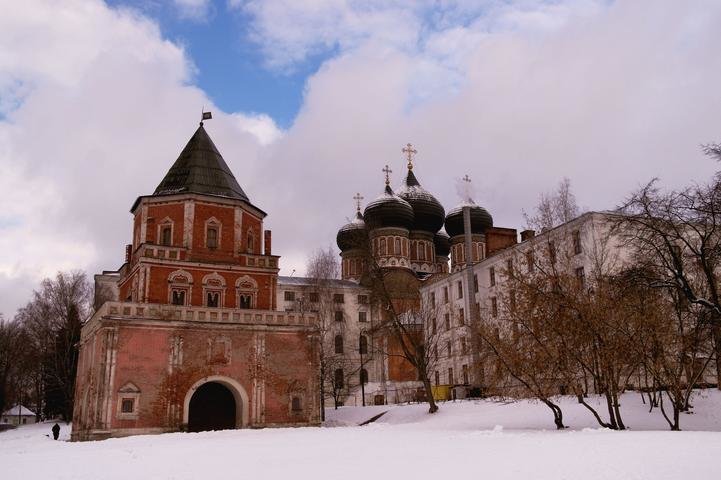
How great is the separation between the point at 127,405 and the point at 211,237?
364 inches

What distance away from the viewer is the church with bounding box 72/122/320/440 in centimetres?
2933

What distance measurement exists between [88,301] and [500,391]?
39175 millimetres

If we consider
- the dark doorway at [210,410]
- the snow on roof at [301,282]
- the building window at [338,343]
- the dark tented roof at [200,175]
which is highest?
the dark tented roof at [200,175]

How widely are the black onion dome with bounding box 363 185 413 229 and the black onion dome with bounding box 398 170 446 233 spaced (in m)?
2.98

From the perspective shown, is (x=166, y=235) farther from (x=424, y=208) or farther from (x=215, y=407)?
(x=424, y=208)

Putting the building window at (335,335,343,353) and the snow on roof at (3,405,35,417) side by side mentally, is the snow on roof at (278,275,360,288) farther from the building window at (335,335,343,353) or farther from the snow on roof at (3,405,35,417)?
the snow on roof at (3,405,35,417)

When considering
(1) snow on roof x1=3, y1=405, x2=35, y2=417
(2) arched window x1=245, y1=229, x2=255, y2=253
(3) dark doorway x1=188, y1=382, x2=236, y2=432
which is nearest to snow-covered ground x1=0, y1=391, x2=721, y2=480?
(3) dark doorway x1=188, y1=382, x2=236, y2=432

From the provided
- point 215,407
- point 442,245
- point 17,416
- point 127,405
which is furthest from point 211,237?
point 17,416

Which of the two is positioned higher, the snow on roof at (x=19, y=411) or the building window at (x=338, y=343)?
the building window at (x=338, y=343)

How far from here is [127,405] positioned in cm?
2886

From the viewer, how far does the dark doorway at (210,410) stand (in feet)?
106

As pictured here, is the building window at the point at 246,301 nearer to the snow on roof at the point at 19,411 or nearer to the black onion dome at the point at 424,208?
the black onion dome at the point at 424,208

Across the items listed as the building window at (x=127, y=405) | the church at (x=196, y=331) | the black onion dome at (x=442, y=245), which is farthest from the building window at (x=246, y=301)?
the black onion dome at (x=442, y=245)

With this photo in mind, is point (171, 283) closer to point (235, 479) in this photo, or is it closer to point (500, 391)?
point (500, 391)
